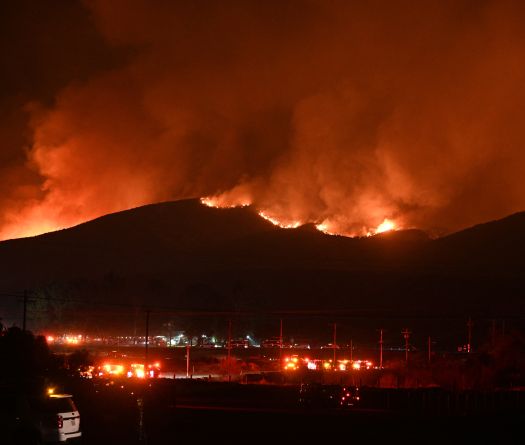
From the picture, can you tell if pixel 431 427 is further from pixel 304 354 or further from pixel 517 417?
pixel 304 354

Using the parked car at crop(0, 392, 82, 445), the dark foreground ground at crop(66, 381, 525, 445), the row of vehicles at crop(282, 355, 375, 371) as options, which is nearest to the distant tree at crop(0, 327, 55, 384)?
the dark foreground ground at crop(66, 381, 525, 445)

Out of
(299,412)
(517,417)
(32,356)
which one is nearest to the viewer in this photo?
(517,417)

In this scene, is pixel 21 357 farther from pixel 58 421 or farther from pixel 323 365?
pixel 323 365

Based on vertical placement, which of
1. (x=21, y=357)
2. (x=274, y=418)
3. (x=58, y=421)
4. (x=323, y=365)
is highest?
(x=21, y=357)

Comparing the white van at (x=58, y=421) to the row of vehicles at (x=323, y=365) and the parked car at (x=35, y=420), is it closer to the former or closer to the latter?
the parked car at (x=35, y=420)

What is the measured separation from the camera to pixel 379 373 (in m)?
69.6

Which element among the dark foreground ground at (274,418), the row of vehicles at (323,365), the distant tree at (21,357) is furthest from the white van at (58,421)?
the row of vehicles at (323,365)

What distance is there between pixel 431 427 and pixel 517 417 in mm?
6187

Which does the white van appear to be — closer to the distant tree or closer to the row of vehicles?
the distant tree

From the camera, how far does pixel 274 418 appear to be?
34.2 m

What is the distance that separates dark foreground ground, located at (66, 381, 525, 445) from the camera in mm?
26406

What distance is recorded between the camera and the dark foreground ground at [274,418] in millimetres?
26406

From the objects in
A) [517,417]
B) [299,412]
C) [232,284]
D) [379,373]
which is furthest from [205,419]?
[232,284]

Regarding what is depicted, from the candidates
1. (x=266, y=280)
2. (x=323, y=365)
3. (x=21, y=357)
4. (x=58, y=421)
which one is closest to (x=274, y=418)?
(x=58, y=421)
